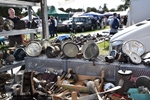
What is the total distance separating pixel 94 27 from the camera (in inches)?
814

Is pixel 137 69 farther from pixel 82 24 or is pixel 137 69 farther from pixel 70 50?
pixel 82 24

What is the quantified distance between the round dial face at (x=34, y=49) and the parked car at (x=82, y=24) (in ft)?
44.9

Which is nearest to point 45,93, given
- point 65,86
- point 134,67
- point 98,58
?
point 65,86

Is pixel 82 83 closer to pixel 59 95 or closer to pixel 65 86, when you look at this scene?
pixel 65 86

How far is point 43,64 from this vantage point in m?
4.09

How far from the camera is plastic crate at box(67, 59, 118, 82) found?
3.50 meters

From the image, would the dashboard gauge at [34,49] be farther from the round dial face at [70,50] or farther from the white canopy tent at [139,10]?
the white canopy tent at [139,10]

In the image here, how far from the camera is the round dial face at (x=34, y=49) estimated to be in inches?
164

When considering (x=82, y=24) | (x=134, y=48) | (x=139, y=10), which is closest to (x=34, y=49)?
(x=134, y=48)

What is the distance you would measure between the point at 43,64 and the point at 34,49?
372mm

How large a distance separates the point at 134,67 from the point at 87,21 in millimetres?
16283

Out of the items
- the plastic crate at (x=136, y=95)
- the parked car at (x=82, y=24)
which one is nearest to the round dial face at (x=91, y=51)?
the plastic crate at (x=136, y=95)

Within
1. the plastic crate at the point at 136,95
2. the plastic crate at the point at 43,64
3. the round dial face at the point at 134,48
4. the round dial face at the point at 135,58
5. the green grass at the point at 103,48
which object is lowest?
the green grass at the point at 103,48

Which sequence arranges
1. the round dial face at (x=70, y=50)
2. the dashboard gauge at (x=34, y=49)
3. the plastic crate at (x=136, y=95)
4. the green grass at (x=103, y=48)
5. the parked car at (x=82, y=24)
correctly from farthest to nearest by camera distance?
the parked car at (x=82, y=24), the green grass at (x=103, y=48), the dashboard gauge at (x=34, y=49), the round dial face at (x=70, y=50), the plastic crate at (x=136, y=95)
